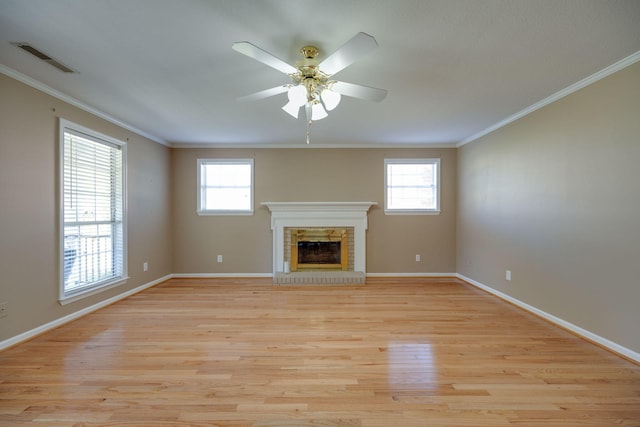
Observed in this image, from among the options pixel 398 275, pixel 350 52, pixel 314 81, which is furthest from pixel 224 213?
pixel 350 52

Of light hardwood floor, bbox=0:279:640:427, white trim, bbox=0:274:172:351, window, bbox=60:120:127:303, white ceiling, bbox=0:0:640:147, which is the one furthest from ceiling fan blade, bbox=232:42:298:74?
white trim, bbox=0:274:172:351

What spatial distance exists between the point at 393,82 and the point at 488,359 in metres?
2.51

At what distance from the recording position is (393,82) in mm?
2529

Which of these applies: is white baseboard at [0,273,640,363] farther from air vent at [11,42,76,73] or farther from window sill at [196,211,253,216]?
air vent at [11,42,76,73]

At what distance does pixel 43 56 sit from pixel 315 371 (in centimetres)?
321

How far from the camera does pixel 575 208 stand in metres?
2.68

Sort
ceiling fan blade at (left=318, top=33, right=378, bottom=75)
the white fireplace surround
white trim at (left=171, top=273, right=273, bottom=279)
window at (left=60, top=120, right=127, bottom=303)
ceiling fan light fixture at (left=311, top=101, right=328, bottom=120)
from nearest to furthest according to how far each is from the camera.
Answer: ceiling fan blade at (left=318, top=33, right=378, bottom=75)
ceiling fan light fixture at (left=311, top=101, right=328, bottom=120)
window at (left=60, top=120, right=127, bottom=303)
the white fireplace surround
white trim at (left=171, top=273, right=273, bottom=279)

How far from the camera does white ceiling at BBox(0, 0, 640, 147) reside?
1.63 m

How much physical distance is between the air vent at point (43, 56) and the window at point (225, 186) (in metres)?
2.62

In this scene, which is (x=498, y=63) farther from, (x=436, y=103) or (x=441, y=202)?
(x=441, y=202)

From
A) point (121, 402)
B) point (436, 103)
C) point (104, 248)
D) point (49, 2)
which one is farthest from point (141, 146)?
point (436, 103)

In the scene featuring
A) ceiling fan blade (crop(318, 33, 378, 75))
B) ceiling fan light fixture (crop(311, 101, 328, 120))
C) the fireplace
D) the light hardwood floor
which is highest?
ceiling fan blade (crop(318, 33, 378, 75))

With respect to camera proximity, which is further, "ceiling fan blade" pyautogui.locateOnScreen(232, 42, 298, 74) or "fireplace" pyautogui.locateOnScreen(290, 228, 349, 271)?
"fireplace" pyautogui.locateOnScreen(290, 228, 349, 271)

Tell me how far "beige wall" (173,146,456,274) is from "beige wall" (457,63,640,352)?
0.96 m
